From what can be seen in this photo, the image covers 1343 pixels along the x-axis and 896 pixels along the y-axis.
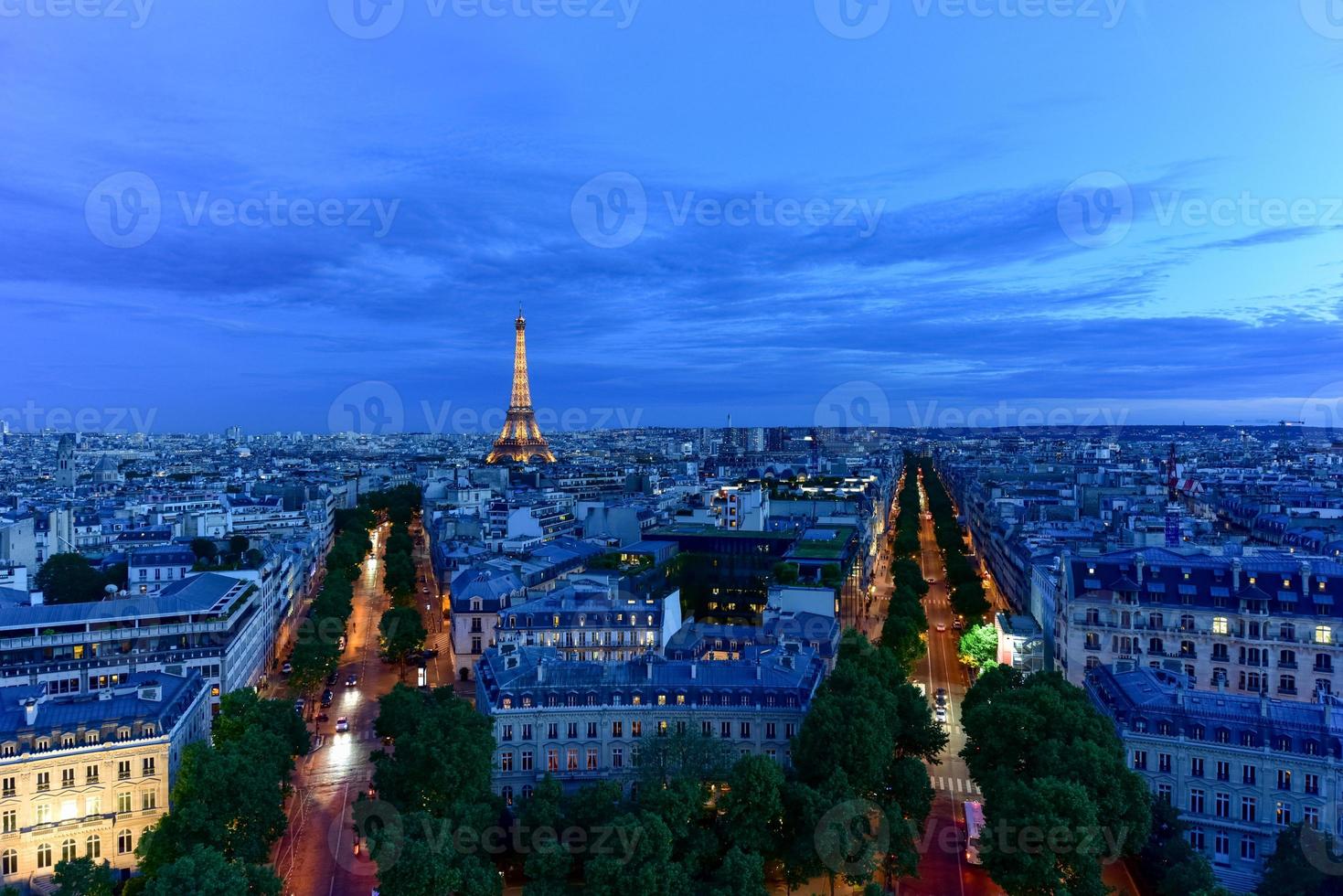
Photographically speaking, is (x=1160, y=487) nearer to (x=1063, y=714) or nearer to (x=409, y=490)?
(x=1063, y=714)

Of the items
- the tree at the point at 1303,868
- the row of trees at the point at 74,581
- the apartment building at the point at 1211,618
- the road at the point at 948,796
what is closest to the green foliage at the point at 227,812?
the road at the point at 948,796

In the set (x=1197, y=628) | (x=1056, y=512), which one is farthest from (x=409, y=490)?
(x=1197, y=628)

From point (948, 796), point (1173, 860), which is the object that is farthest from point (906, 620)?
point (1173, 860)

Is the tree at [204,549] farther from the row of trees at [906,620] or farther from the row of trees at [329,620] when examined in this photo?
the row of trees at [906,620]

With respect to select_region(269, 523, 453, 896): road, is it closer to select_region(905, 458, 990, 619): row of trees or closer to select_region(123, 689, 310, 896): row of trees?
select_region(123, 689, 310, 896): row of trees

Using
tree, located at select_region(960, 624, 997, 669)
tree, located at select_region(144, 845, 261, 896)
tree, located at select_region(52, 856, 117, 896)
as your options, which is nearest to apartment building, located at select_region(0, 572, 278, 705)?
tree, located at select_region(52, 856, 117, 896)
